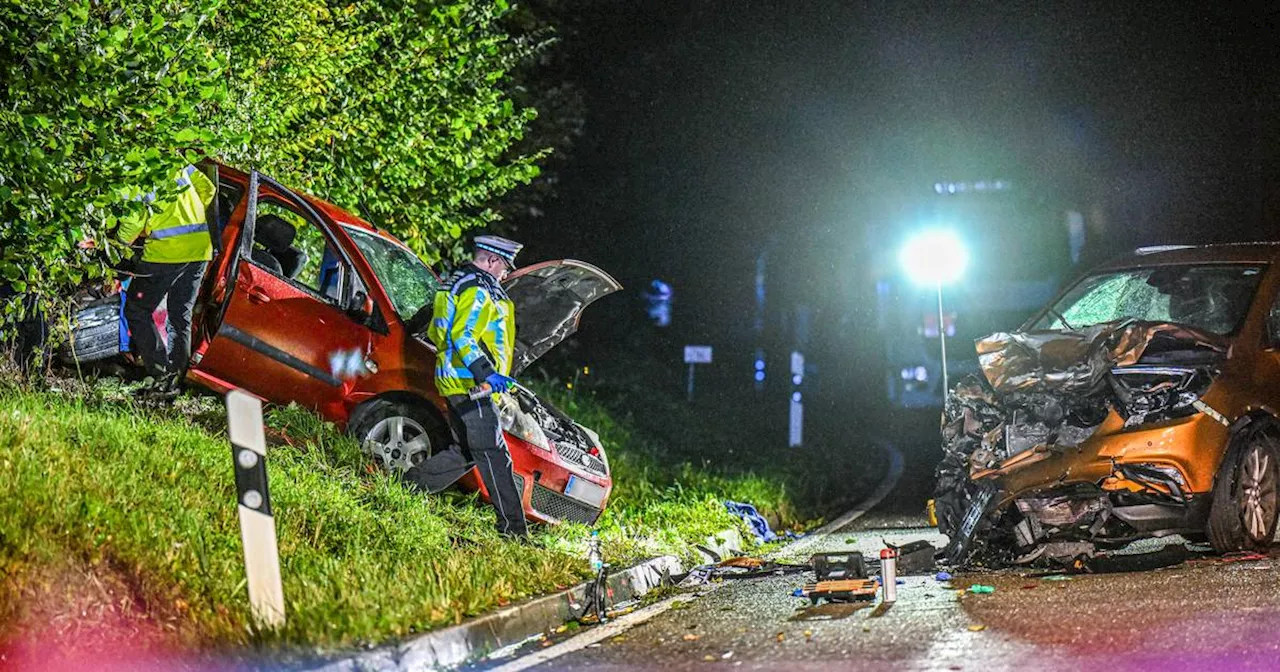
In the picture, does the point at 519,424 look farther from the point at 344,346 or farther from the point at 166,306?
the point at 166,306

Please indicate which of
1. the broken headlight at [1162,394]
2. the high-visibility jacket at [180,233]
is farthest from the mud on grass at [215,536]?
the broken headlight at [1162,394]

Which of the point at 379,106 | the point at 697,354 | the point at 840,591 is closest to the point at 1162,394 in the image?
the point at 840,591

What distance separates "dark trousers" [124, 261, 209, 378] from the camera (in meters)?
8.48

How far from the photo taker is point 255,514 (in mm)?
5469

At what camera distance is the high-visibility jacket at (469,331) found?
7.95m

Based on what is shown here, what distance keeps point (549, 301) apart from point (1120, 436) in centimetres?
395

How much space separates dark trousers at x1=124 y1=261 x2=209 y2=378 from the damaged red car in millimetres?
5107

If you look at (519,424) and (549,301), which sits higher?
(549,301)

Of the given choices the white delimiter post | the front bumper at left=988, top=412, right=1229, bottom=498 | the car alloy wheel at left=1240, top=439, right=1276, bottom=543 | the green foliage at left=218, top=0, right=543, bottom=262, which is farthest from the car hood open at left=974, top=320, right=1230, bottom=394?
the green foliage at left=218, top=0, right=543, bottom=262

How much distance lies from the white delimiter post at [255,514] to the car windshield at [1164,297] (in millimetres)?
5921

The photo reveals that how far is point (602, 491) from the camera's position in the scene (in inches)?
378

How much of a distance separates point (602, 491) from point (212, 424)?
8.96 ft

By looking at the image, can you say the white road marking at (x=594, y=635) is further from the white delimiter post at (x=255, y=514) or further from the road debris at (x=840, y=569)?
the white delimiter post at (x=255, y=514)

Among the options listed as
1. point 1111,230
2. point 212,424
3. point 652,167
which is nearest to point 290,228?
point 212,424
